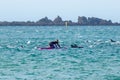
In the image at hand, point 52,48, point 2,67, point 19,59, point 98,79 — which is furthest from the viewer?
point 52,48

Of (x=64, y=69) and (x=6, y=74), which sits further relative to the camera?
(x=64, y=69)

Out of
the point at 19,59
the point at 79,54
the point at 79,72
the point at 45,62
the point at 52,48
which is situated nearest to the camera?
the point at 79,72

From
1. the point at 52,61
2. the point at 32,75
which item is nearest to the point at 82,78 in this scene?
the point at 32,75

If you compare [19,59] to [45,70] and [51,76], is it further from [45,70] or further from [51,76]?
[51,76]

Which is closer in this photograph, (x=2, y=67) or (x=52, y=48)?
(x=2, y=67)

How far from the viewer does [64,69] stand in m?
30.8

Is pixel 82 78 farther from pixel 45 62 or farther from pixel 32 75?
pixel 45 62

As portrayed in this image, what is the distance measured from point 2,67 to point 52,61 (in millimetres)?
5208

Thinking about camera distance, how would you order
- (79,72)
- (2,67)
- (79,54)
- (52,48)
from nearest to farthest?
(79,72) → (2,67) → (79,54) → (52,48)

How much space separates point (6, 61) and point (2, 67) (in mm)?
4165

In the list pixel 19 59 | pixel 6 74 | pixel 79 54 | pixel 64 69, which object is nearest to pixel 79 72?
pixel 64 69

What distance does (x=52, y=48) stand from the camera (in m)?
46.9

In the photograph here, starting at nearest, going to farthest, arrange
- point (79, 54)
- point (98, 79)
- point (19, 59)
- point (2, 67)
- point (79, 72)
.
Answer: point (98, 79), point (79, 72), point (2, 67), point (19, 59), point (79, 54)

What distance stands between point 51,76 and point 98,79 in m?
2.58
